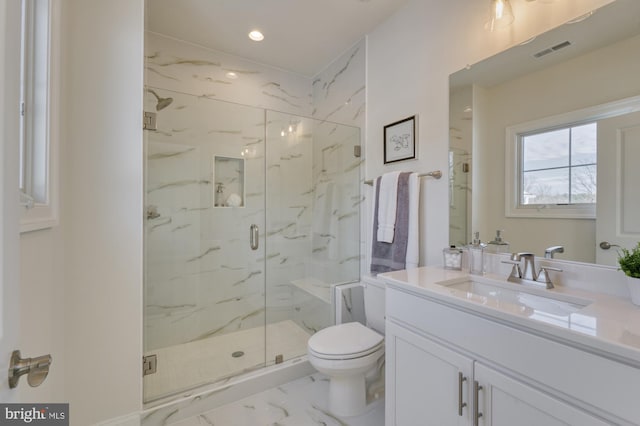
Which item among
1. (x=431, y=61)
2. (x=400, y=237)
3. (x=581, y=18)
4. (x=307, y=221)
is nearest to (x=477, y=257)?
(x=400, y=237)

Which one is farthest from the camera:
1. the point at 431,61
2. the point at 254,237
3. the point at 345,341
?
the point at 254,237

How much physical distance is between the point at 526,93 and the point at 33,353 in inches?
90.9

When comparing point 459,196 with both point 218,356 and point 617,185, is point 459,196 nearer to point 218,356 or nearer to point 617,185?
point 617,185

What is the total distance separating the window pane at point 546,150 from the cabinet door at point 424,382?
0.96 meters

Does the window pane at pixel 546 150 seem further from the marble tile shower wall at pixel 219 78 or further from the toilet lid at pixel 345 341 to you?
the marble tile shower wall at pixel 219 78

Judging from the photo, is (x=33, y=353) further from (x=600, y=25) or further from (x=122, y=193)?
(x=600, y=25)

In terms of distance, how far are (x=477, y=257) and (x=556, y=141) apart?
25.5 inches

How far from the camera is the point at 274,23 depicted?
7.11 feet

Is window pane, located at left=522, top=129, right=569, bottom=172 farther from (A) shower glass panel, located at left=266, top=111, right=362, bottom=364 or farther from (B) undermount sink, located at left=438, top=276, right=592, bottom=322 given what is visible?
(A) shower glass panel, located at left=266, top=111, right=362, bottom=364

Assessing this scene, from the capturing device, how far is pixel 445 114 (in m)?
1.71

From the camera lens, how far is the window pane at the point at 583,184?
3.80 ft

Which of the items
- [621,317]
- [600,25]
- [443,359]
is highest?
[600,25]

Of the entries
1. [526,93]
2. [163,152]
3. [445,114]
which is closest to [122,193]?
[163,152]

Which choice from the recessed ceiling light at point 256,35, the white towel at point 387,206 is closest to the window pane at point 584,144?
the white towel at point 387,206
